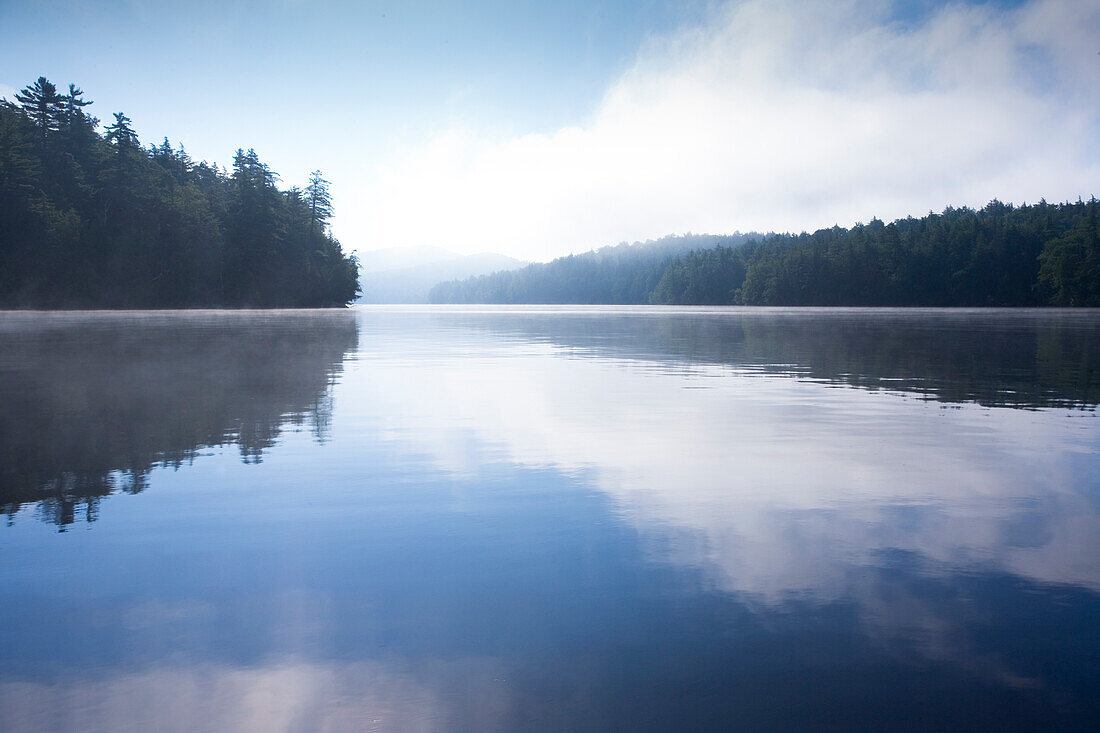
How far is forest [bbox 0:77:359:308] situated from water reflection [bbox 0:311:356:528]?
7007 cm

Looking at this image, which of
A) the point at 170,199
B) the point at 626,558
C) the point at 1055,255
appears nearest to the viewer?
the point at 626,558

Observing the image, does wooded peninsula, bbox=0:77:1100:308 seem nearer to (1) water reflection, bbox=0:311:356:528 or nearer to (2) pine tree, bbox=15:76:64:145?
(2) pine tree, bbox=15:76:64:145

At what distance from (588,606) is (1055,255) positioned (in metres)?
163

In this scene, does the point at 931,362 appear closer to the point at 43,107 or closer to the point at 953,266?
the point at 43,107

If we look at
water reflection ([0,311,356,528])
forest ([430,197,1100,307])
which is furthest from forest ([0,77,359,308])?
forest ([430,197,1100,307])

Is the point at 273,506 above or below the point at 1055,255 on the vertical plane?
below

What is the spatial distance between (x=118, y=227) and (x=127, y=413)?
307 ft

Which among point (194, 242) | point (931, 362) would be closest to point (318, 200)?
point (194, 242)

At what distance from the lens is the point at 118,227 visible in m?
92.8

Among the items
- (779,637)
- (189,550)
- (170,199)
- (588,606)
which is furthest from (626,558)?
(170,199)

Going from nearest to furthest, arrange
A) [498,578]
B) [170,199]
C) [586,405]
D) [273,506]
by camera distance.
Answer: [498,578] → [273,506] → [586,405] → [170,199]

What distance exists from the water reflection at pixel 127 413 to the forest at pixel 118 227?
70068 millimetres

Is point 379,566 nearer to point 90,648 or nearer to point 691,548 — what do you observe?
point 90,648

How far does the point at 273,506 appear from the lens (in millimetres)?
7504
